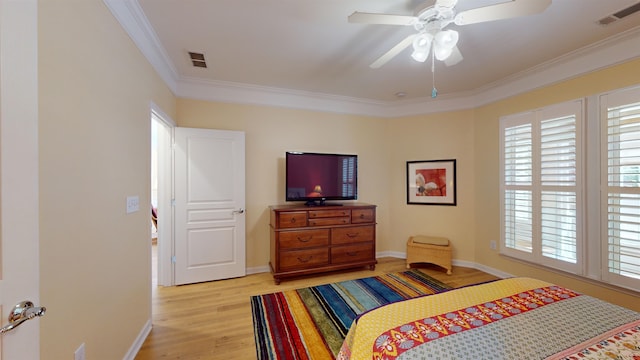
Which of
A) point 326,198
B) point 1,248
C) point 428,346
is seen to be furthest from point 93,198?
point 326,198

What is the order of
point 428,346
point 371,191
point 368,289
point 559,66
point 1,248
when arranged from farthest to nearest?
point 371,191 < point 368,289 < point 559,66 < point 428,346 < point 1,248

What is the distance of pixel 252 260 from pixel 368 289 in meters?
1.63

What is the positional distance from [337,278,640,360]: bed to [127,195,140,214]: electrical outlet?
5.79 feet

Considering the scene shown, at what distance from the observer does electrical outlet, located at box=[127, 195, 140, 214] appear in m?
1.75

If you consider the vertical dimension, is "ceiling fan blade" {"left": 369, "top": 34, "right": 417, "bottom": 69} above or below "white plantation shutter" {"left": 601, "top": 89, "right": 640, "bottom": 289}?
above

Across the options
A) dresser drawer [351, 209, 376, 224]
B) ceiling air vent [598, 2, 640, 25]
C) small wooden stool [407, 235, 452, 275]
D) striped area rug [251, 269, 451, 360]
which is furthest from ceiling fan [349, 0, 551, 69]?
small wooden stool [407, 235, 452, 275]

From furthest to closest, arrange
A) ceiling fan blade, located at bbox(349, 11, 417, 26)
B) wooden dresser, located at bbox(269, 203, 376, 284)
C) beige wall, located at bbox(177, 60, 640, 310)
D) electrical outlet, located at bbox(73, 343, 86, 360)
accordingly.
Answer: beige wall, located at bbox(177, 60, 640, 310) < wooden dresser, located at bbox(269, 203, 376, 284) < ceiling fan blade, located at bbox(349, 11, 417, 26) < electrical outlet, located at bbox(73, 343, 86, 360)

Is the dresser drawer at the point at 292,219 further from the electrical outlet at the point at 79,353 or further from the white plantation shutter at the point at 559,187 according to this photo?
the white plantation shutter at the point at 559,187

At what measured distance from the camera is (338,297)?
261 centimetres

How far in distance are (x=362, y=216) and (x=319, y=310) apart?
1.39 metres

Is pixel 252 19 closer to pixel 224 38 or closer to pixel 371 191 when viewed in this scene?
pixel 224 38

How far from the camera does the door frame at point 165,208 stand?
9.53 feet

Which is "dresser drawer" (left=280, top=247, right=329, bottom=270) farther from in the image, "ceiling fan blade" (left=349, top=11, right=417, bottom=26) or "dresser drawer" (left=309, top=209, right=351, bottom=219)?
"ceiling fan blade" (left=349, top=11, right=417, bottom=26)

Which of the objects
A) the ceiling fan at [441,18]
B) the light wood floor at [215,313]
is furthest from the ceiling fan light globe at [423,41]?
the light wood floor at [215,313]
